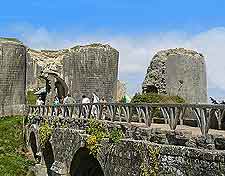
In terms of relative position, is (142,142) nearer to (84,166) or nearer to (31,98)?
(84,166)

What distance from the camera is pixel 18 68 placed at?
110 ft

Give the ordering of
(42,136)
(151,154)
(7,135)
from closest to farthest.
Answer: (151,154) → (42,136) → (7,135)

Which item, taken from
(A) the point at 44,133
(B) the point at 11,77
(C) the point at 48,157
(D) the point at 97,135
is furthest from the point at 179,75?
(D) the point at 97,135

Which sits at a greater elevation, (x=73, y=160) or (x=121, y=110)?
(x=121, y=110)

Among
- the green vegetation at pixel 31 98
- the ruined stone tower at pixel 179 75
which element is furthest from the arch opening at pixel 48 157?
the green vegetation at pixel 31 98

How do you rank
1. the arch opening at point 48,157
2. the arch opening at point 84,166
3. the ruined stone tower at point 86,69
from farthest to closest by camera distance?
1. the ruined stone tower at point 86,69
2. the arch opening at point 48,157
3. the arch opening at point 84,166

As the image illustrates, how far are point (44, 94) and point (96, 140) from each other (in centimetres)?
2504

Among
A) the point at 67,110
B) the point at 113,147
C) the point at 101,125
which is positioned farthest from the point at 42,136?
the point at 113,147

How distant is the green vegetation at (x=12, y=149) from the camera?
24.4 meters

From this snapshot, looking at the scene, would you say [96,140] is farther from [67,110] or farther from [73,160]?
[67,110]

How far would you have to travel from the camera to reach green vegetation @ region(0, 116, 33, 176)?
24438 mm

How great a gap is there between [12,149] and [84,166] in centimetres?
952

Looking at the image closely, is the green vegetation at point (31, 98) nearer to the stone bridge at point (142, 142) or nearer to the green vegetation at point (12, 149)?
the green vegetation at point (12, 149)

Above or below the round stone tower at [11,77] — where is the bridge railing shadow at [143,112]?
below
